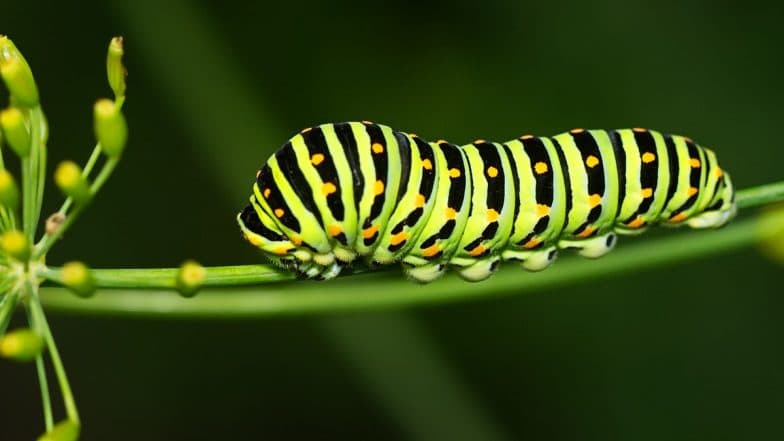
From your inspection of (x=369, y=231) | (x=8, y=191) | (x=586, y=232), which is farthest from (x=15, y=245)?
(x=586, y=232)

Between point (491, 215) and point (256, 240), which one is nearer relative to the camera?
point (256, 240)

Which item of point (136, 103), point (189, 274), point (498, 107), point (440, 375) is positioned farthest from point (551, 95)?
point (189, 274)

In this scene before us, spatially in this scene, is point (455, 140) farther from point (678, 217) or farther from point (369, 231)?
point (369, 231)

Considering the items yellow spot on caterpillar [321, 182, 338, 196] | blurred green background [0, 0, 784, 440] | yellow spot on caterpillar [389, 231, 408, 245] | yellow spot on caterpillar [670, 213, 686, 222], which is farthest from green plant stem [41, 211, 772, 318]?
blurred green background [0, 0, 784, 440]

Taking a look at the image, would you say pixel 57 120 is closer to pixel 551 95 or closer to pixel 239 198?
pixel 239 198

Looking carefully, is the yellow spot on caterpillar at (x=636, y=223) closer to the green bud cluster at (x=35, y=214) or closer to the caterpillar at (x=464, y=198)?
the caterpillar at (x=464, y=198)

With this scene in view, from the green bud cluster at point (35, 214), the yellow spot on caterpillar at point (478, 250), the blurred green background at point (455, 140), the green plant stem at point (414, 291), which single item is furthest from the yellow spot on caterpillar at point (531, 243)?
the blurred green background at point (455, 140)
